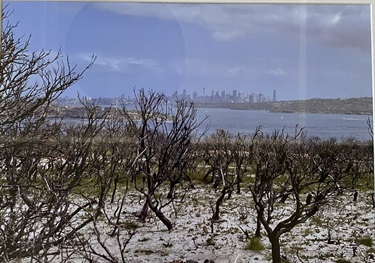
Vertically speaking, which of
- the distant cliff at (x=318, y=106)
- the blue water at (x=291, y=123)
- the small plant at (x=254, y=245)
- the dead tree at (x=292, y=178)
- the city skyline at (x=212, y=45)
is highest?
the city skyline at (x=212, y=45)

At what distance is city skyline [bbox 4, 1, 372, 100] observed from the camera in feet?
5.65

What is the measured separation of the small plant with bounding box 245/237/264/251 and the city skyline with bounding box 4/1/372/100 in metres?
0.54

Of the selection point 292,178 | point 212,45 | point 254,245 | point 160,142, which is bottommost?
point 254,245

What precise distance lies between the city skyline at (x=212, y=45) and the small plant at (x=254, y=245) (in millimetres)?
543

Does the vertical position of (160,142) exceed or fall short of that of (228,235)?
it exceeds it

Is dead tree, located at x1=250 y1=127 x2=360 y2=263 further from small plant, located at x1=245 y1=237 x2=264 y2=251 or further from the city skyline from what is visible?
the city skyline

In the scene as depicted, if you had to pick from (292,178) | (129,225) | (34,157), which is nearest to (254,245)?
(292,178)

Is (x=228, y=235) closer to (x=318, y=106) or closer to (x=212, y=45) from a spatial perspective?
(x=318, y=106)

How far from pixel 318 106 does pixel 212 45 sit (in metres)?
0.46

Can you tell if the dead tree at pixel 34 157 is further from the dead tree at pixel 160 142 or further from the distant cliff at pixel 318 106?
the distant cliff at pixel 318 106

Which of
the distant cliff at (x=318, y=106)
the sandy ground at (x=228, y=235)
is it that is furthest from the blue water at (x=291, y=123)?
the sandy ground at (x=228, y=235)

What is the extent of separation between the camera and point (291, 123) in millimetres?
1718

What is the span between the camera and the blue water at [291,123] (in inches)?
66.8

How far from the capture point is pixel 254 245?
168cm
